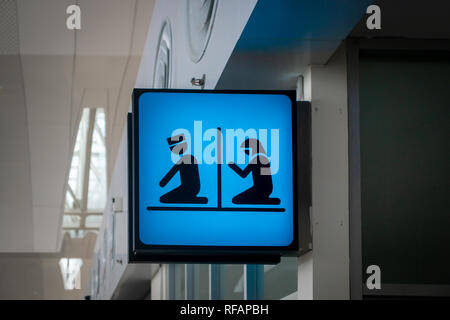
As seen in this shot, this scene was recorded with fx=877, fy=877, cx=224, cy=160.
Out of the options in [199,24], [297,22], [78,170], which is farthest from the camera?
[78,170]

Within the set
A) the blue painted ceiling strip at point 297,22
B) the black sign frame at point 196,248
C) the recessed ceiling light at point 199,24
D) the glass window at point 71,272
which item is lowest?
the glass window at point 71,272

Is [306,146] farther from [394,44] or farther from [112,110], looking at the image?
[112,110]

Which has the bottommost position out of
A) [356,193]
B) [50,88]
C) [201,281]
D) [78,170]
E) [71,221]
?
[201,281]

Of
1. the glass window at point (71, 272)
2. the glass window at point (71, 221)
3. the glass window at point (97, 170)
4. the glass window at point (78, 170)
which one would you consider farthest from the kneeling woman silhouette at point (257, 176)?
the glass window at point (71, 272)

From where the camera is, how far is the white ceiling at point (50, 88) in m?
7.31

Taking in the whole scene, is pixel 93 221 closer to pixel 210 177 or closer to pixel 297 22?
pixel 210 177

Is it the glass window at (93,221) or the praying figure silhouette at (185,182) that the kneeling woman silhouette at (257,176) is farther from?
the glass window at (93,221)

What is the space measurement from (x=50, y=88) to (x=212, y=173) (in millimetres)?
9129

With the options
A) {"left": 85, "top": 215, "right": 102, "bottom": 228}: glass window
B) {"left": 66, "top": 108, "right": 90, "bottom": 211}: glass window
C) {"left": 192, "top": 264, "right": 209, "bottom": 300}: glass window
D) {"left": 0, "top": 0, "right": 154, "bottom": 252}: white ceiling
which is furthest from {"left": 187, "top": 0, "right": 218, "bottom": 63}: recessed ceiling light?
{"left": 85, "top": 215, "right": 102, "bottom": 228}: glass window

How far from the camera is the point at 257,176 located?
12.0 ft

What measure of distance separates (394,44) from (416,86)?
231 mm

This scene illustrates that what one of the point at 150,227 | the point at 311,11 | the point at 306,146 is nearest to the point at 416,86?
the point at 306,146

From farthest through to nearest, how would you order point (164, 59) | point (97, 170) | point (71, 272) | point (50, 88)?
point (71, 272) → point (97, 170) → point (50, 88) → point (164, 59)

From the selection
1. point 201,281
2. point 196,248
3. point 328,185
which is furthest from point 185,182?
point 201,281
